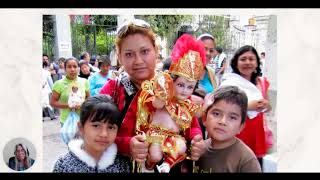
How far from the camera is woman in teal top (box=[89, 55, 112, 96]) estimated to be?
286cm

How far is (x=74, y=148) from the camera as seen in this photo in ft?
9.39

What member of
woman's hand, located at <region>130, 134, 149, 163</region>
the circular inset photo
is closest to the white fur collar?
woman's hand, located at <region>130, 134, 149, 163</region>

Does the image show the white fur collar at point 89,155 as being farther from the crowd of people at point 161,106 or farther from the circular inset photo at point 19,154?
the circular inset photo at point 19,154

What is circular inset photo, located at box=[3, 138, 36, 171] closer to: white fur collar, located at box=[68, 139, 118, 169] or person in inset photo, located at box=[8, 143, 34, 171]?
person in inset photo, located at box=[8, 143, 34, 171]

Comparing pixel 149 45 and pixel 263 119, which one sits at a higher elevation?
pixel 149 45

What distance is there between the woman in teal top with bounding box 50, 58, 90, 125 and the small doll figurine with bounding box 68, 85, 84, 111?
1 centimetres

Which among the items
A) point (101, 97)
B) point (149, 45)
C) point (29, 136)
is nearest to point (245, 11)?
point (149, 45)

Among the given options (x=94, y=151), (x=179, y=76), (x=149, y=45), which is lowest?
(x=94, y=151)

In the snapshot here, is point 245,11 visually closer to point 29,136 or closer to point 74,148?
point 74,148

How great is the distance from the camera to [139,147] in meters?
2.83

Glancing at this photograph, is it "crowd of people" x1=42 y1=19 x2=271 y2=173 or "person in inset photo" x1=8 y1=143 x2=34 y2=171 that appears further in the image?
"person in inset photo" x1=8 y1=143 x2=34 y2=171

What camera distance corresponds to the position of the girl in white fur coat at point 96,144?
2.82 metres

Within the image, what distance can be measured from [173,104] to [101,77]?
437 millimetres
